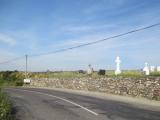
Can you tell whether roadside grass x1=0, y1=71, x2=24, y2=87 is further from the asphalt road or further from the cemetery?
the asphalt road

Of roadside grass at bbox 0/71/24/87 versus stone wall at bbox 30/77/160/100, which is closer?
stone wall at bbox 30/77/160/100

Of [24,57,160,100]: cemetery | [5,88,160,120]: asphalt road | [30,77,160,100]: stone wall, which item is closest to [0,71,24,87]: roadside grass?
[24,57,160,100]: cemetery

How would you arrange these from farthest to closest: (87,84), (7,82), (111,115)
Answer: (7,82) < (87,84) < (111,115)

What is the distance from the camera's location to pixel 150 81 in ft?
78.5

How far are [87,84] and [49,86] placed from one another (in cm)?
1427

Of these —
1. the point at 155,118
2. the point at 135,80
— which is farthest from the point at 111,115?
the point at 135,80

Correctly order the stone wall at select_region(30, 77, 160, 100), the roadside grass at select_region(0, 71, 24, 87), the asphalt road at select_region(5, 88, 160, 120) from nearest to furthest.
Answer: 1. the asphalt road at select_region(5, 88, 160, 120)
2. the stone wall at select_region(30, 77, 160, 100)
3. the roadside grass at select_region(0, 71, 24, 87)

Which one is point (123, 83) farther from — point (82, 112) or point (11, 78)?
point (11, 78)

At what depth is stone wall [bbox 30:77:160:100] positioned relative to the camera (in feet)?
77.1

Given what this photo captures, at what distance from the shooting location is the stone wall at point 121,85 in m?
23.5

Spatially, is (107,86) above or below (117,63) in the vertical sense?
below

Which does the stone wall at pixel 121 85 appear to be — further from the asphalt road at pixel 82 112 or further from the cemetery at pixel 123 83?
the asphalt road at pixel 82 112

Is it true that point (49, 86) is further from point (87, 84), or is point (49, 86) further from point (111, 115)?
point (111, 115)

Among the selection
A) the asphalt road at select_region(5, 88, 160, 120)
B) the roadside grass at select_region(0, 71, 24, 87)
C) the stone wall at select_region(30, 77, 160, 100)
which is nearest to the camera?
the asphalt road at select_region(5, 88, 160, 120)
